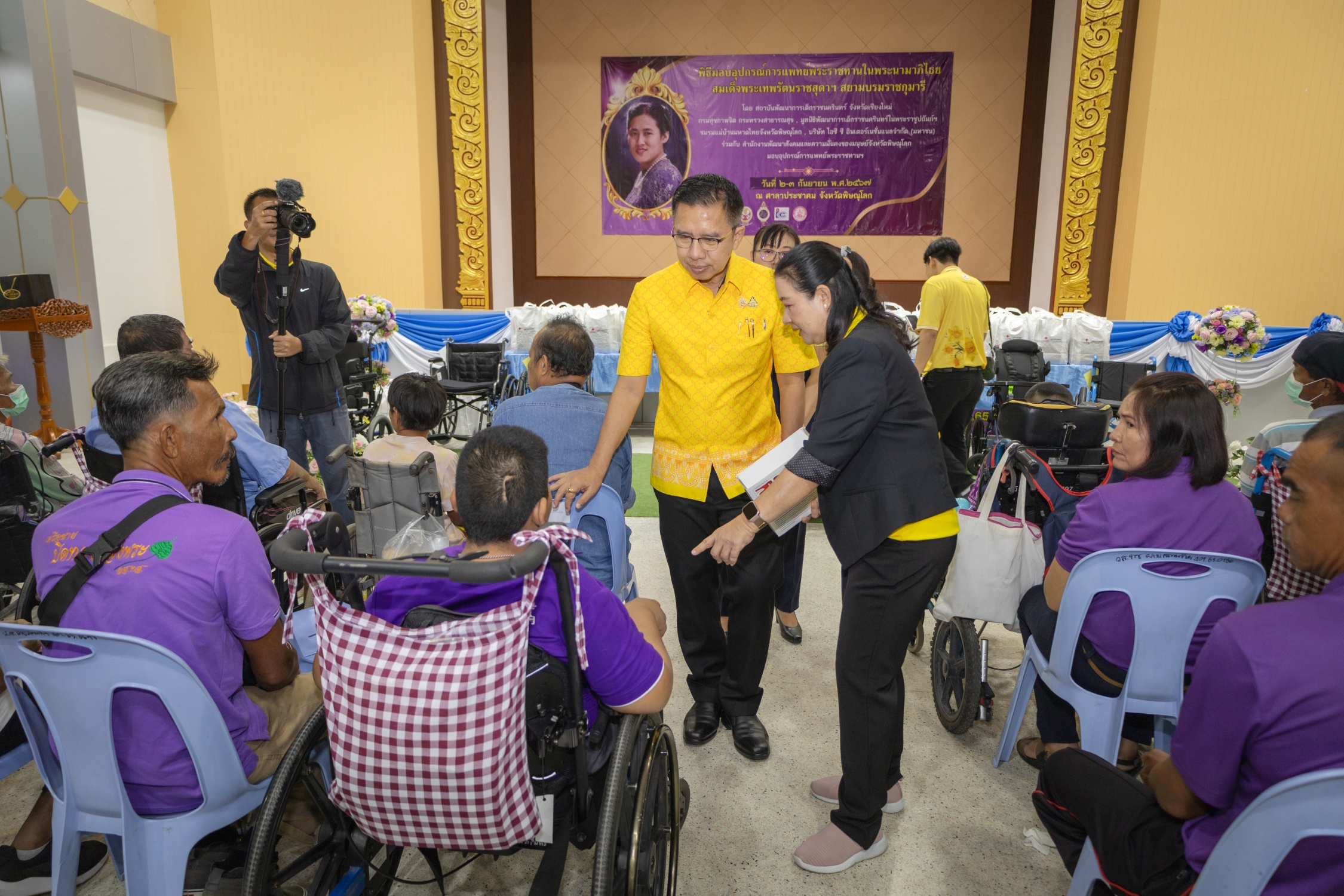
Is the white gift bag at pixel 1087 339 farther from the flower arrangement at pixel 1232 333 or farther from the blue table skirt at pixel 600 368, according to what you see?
the blue table skirt at pixel 600 368

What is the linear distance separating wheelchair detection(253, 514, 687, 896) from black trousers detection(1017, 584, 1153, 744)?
39.7 inches

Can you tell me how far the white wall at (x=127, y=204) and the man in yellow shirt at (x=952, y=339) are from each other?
6182mm

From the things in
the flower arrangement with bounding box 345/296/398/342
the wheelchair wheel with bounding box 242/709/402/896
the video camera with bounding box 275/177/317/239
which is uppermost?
the video camera with bounding box 275/177/317/239

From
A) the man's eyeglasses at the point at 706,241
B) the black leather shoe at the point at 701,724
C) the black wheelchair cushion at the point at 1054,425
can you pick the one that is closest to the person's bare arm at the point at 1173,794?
the black leather shoe at the point at 701,724

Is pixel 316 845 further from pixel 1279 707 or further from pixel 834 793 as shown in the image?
pixel 1279 707

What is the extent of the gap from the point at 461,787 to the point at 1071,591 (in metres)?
1.37

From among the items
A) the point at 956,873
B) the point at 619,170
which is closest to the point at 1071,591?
the point at 956,873

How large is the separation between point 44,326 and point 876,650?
5604 millimetres

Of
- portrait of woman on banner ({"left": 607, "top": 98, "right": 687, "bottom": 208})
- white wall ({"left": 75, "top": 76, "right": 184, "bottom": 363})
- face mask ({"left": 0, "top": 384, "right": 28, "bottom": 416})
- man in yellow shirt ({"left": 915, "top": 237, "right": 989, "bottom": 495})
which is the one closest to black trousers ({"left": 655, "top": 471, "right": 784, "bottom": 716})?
man in yellow shirt ({"left": 915, "top": 237, "right": 989, "bottom": 495})

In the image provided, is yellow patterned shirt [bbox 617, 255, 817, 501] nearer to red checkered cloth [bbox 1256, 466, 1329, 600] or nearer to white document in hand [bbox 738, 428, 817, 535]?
white document in hand [bbox 738, 428, 817, 535]

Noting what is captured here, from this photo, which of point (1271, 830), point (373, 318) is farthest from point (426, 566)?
point (373, 318)

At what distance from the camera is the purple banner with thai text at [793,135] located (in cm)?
787

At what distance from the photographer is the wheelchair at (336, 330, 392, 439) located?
537 centimetres

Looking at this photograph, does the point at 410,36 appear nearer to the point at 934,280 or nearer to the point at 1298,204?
the point at 934,280
